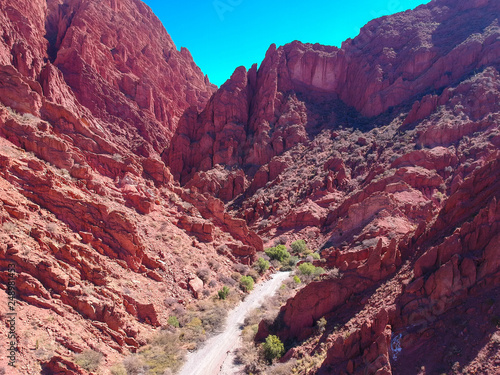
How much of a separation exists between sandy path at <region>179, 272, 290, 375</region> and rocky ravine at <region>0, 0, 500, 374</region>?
2902mm

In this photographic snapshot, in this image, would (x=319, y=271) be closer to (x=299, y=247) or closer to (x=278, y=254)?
(x=278, y=254)

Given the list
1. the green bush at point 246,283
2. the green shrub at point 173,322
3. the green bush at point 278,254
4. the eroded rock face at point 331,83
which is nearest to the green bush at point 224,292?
the green bush at point 246,283

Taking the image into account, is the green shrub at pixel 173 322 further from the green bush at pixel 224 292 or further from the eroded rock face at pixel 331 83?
the eroded rock face at pixel 331 83

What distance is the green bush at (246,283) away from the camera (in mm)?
26562

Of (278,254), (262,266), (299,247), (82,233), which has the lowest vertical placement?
(262,266)

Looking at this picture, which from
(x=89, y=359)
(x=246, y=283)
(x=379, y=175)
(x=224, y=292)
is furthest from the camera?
(x=379, y=175)

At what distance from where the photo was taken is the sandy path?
52.3ft

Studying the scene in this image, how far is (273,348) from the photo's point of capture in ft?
49.6

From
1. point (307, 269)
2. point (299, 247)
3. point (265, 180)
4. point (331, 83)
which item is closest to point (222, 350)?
point (307, 269)

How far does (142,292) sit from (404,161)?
38.1m

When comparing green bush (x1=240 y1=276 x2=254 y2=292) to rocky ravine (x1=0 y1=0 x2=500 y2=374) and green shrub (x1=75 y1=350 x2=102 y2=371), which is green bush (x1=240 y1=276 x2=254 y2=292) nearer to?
rocky ravine (x1=0 y1=0 x2=500 y2=374)

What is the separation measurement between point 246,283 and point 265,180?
35327 mm

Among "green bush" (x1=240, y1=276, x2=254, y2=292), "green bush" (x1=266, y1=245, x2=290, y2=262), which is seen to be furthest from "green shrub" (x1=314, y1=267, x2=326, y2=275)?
"green bush" (x1=266, y1=245, x2=290, y2=262)

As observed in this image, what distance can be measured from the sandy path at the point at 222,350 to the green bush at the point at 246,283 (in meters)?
1.69
